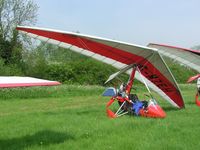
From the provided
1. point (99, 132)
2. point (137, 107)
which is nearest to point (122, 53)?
point (137, 107)

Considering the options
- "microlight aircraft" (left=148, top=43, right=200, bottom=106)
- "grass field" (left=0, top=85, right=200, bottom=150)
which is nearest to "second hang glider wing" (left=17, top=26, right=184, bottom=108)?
"grass field" (left=0, top=85, right=200, bottom=150)

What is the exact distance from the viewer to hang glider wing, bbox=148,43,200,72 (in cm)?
1562

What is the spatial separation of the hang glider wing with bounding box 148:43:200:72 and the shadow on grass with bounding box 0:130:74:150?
7.62m

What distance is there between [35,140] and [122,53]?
4.63 meters

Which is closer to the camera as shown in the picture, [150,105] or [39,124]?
[39,124]

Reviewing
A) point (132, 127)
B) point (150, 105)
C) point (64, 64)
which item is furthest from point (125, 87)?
point (64, 64)

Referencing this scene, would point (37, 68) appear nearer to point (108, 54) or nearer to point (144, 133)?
point (108, 54)

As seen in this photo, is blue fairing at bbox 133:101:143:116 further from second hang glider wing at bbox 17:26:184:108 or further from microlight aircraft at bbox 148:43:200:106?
microlight aircraft at bbox 148:43:200:106

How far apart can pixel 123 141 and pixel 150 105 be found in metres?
4.13

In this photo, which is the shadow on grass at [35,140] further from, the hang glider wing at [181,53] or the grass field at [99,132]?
the hang glider wing at [181,53]

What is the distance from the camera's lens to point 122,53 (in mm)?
12125

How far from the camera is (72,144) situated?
26.5 feet

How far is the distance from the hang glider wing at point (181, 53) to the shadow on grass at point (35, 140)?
25.0 feet

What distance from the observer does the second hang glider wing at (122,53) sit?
1007 cm
